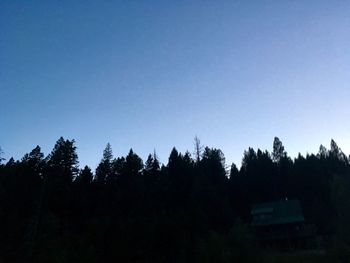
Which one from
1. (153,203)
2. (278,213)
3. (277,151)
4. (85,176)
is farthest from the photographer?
(277,151)

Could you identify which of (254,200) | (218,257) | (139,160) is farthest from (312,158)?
(218,257)

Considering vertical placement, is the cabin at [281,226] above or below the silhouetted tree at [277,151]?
below

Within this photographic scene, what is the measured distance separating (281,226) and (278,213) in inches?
113

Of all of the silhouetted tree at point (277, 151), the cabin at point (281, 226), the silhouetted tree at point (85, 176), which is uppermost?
the silhouetted tree at point (277, 151)

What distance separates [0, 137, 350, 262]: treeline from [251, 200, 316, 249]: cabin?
4669 mm

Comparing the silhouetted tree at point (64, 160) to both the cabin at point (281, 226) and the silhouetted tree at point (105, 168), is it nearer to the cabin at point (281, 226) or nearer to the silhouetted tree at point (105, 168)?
the silhouetted tree at point (105, 168)

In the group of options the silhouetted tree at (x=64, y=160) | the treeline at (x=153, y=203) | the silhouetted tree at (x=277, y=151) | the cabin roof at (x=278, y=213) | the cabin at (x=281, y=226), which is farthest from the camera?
the silhouetted tree at (x=277, y=151)

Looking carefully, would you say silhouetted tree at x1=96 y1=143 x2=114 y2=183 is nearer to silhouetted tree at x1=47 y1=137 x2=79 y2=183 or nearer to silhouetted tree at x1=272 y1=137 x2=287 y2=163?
silhouetted tree at x1=47 y1=137 x2=79 y2=183

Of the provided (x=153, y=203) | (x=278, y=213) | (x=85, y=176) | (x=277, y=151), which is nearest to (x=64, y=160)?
(x=85, y=176)

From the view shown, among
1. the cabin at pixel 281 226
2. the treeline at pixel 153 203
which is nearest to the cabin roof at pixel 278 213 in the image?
the cabin at pixel 281 226

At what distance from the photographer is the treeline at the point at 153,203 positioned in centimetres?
2995

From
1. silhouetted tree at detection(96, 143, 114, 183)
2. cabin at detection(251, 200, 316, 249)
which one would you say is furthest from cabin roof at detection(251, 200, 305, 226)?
silhouetted tree at detection(96, 143, 114, 183)

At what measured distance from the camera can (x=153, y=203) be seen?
197ft

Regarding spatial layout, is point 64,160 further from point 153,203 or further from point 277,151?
point 277,151
